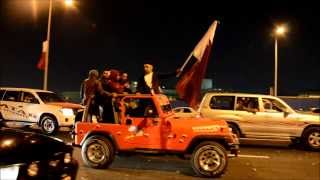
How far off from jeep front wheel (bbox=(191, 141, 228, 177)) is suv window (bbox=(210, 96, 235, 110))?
589 cm

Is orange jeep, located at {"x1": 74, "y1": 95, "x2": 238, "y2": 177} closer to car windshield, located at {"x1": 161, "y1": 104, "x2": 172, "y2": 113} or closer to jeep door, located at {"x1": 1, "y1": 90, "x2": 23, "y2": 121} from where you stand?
car windshield, located at {"x1": 161, "y1": 104, "x2": 172, "y2": 113}

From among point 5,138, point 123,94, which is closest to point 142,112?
point 123,94

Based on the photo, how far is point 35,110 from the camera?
18.3 meters

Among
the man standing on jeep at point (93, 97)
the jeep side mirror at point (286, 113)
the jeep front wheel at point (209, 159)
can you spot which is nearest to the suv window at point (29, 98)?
the man standing on jeep at point (93, 97)

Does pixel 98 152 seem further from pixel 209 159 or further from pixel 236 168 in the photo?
pixel 236 168

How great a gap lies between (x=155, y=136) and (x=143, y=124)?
36cm

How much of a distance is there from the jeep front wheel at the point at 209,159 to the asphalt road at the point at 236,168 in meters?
0.20

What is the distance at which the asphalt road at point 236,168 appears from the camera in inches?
408

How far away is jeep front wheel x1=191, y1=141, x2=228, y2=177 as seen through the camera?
10.3m

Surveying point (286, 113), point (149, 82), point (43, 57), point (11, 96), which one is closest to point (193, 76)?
point (149, 82)

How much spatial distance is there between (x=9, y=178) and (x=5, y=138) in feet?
2.55

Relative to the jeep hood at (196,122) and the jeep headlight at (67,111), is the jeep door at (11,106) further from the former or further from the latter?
the jeep hood at (196,122)

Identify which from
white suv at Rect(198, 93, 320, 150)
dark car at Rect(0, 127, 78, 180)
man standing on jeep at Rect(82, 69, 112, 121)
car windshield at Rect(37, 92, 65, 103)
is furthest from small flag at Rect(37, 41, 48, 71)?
dark car at Rect(0, 127, 78, 180)

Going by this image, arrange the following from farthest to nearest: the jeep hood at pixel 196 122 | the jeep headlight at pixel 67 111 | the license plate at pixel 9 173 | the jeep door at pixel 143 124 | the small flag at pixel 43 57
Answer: the small flag at pixel 43 57 → the jeep headlight at pixel 67 111 → the jeep door at pixel 143 124 → the jeep hood at pixel 196 122 → the license plate at pixel 9 173
